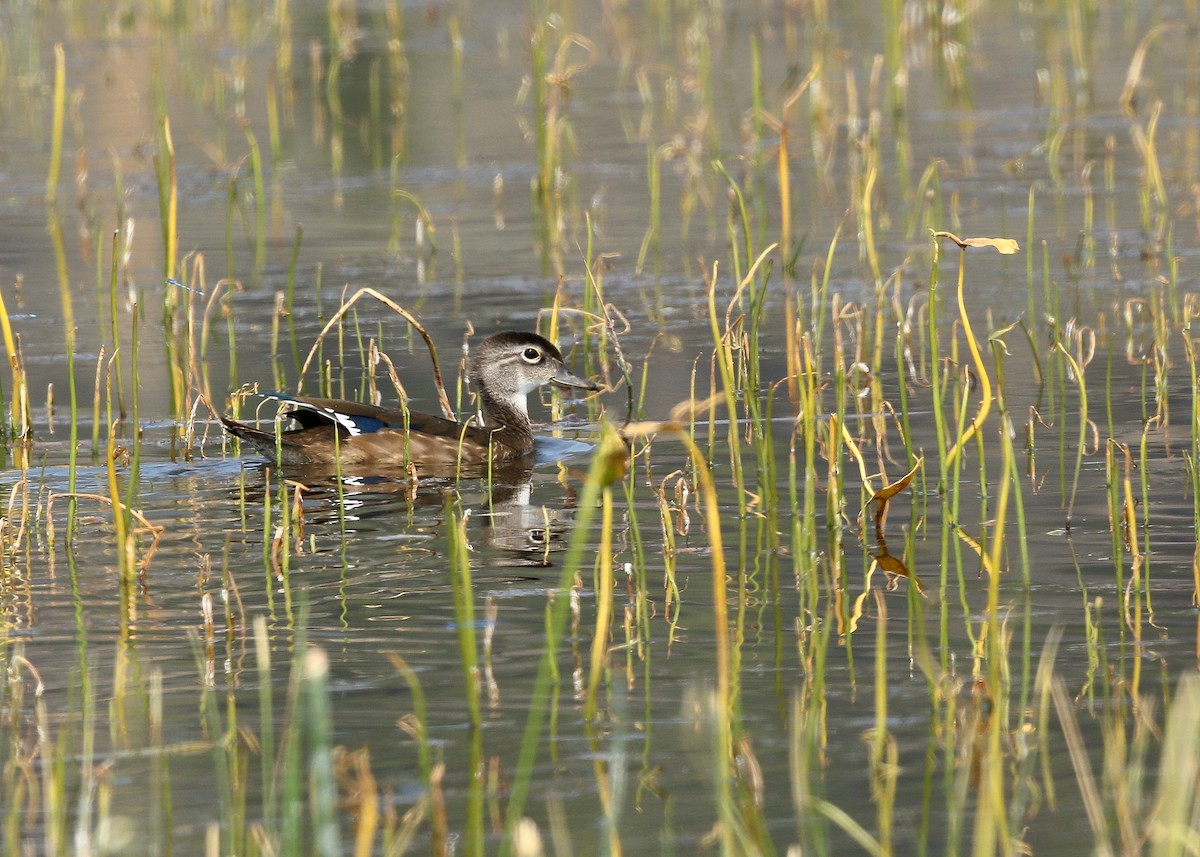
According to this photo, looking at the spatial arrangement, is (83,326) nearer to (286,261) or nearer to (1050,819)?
(286,261)

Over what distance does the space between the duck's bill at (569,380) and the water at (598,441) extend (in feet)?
0.59

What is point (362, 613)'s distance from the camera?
6188mm

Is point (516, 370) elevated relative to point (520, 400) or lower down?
elevated

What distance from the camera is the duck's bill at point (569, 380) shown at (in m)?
9.70

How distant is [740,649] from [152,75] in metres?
15.6

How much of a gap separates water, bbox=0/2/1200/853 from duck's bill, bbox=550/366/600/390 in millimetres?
179

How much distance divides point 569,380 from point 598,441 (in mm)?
688

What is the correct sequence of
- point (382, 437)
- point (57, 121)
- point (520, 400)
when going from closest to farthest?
point (382, 437) → point (520, 400) → point (57, 121)

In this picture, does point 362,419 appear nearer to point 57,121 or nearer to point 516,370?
point 516,370

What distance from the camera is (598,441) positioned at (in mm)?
9148

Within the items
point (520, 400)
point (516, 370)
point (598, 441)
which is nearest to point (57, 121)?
point (516, 370)

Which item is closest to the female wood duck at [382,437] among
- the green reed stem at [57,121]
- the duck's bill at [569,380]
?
the duck's bill at [569,380]

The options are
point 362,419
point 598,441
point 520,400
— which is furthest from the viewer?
point 520,400

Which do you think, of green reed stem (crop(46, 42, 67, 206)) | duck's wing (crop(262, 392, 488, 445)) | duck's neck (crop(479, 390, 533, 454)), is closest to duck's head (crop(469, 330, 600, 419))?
duck's neck (crop(479, 390, 533, 454))
